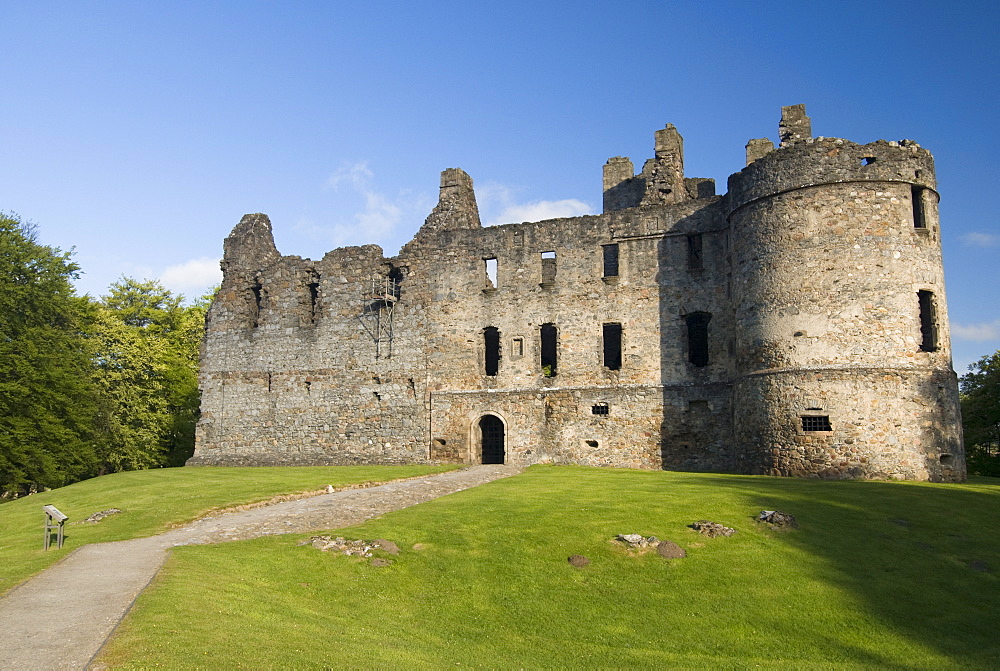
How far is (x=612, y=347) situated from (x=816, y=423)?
9.56m

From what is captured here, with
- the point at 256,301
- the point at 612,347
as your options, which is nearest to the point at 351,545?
the point at 612,347

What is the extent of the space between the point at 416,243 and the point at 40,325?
1613 cm

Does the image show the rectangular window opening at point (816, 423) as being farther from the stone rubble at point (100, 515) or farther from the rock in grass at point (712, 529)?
the stone rubble at point (100, 515)

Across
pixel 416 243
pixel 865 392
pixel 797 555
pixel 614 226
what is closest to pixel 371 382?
pixel 416 243

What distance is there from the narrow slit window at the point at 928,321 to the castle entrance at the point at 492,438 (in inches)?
552

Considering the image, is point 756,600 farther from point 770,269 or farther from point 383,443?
point 383,443

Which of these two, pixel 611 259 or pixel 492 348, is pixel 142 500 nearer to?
pixel 492 348

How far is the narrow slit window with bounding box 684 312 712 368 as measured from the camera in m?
27.0

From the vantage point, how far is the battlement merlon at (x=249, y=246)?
3475 centimetres

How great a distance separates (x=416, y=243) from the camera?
1230 inches

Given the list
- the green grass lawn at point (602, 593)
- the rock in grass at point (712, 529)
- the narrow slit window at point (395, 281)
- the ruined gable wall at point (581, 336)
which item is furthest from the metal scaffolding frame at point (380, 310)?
the rock in grass at point (712, 529)

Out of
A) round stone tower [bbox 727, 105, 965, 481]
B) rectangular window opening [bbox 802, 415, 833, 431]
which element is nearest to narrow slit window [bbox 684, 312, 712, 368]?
round stone tower [bbox 727, 105, 965, 481]

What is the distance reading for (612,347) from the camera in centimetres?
3062

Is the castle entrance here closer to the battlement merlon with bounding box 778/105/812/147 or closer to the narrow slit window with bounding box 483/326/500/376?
the narrow slit window with bounding box 483/326/500/376
